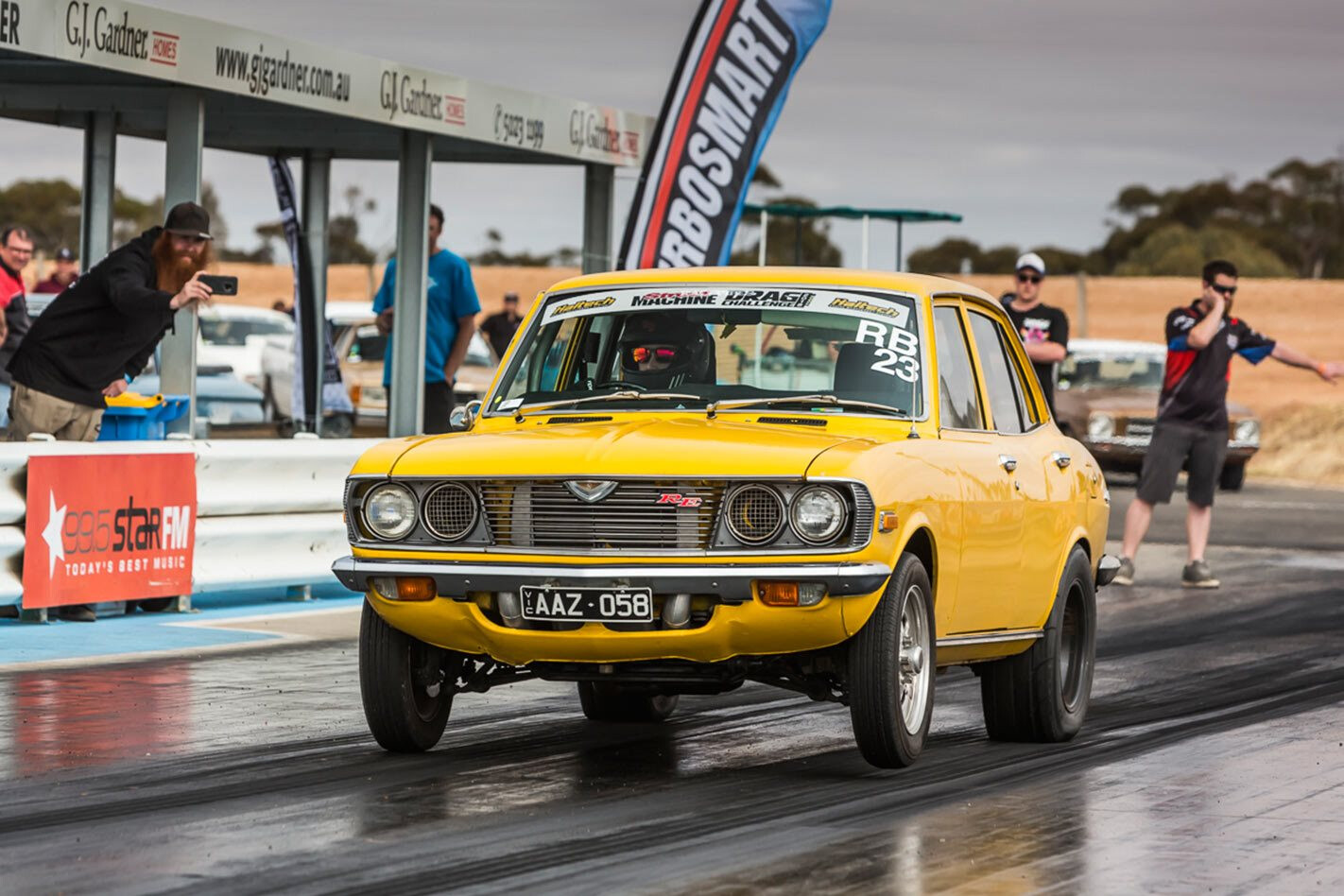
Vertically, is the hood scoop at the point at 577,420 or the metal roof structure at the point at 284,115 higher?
the metal roof structure at the point at 284,115

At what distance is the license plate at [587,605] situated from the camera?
7348 millimetres

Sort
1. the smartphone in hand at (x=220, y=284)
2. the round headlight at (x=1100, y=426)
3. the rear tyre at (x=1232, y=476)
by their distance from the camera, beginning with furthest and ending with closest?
1. the rear tyre at (x=1232, y=476)
2. the round headlight at (x=1100, y=426)
3. the smartphone in hand at (x=220, y=284)

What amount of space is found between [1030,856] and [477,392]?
66.3ft

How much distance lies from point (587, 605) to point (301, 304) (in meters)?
12.7

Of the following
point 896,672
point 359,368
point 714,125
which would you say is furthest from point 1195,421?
point 359,368

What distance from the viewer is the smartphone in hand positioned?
12262 millimetres

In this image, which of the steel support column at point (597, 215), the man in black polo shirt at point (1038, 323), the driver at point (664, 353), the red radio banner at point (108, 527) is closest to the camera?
the driver at point (664, 353)

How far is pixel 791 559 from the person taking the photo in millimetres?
7340

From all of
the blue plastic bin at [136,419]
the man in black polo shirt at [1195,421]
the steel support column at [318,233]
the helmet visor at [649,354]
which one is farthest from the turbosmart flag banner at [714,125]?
the helmet visor at [649,354]

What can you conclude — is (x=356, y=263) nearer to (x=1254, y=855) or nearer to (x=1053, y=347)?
(x=1053, y=347)

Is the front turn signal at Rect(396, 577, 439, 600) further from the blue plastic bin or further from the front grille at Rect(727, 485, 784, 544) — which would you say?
the blue plastic bin

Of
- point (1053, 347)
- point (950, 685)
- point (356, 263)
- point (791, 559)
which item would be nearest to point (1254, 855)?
point (791, 559)

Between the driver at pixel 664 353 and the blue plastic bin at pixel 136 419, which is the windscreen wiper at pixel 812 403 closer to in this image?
the driver at pixel 664 353

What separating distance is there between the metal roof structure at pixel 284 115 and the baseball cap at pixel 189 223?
1242 millimetres
